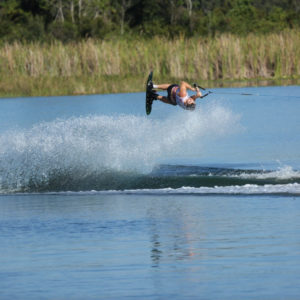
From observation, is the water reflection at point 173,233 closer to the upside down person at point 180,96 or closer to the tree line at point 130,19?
the upside down person at point 180,96

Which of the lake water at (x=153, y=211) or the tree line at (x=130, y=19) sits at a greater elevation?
the tree line at (x=130, y=19)

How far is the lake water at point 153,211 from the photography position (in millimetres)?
7578

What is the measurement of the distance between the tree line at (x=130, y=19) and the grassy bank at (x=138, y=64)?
428 inches

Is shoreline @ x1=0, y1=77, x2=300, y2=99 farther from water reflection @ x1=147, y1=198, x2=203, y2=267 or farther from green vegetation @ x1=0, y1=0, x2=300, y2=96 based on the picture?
water reflection @ x1=147, y1=198, x2=203, y2=267

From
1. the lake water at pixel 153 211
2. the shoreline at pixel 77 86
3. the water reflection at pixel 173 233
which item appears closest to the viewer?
the lake water at pixel 153 211

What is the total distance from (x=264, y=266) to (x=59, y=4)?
46.8m

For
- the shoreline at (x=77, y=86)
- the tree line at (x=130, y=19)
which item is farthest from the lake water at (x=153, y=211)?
the tree line at (x=130, y=19)

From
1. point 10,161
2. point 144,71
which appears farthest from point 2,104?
point 10,161

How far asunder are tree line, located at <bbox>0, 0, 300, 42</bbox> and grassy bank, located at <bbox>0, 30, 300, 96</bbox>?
10.9 metres

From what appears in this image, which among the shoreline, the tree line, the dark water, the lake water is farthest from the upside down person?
the tree line

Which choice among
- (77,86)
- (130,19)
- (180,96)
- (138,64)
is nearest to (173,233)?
(180,96)

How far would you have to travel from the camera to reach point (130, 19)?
184ft

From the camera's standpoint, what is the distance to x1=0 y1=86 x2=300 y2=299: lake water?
758 cm

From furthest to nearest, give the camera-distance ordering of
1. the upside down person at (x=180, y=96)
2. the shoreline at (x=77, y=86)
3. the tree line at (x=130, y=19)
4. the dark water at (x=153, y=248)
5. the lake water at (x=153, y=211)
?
the tree line at (x=130, y=19), the shoreline at (x=77, y=86), the upside down person at (x=180, y=96), the lake water at (x=153, y=211), the dark water at (x=153, y=248)
